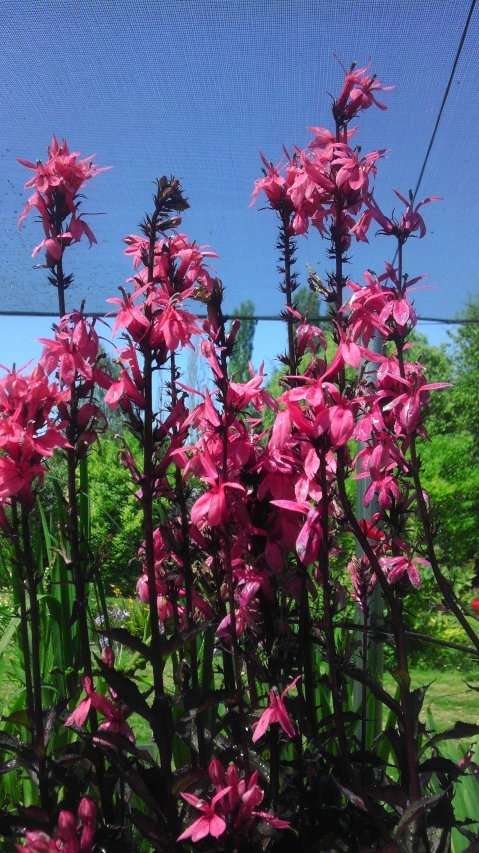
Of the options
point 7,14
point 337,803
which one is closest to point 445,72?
point 7,14

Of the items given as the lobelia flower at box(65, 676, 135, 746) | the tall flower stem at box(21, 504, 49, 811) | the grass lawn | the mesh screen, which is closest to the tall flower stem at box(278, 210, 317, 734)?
the lobelia flower at box(65, 676, 135, 746)

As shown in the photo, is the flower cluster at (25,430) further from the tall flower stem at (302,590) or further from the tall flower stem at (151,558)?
the tall flower stem at (302,590)

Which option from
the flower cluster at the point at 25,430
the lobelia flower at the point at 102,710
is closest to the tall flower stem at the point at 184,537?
the lobelia flower at the point at 102,710

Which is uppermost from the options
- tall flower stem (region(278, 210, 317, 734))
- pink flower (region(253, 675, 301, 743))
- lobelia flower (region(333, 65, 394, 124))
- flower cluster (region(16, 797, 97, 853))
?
lobelia flower (region(333, 65, 394, 124))

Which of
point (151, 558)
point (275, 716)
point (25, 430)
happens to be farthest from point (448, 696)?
point (25, 430)

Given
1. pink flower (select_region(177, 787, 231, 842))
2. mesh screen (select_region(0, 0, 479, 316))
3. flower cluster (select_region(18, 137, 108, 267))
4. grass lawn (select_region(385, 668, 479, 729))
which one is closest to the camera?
pink flower (select_region(177, 787, 231, 842))

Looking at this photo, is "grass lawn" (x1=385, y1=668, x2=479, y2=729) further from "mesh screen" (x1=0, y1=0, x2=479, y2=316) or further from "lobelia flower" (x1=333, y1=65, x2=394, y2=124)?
"lobelia flower" (x1=333, y1=65, x2=394, y2=124)

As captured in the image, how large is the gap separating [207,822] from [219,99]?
2.99 m

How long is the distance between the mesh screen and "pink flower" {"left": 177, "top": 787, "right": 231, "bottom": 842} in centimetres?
156

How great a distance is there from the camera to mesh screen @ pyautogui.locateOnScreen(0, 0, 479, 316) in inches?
110

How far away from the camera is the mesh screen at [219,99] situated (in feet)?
9.20

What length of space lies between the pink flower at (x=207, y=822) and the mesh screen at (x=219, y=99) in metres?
1.56

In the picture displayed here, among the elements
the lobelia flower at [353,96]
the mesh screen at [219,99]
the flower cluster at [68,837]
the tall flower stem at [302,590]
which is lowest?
the flower cluster at [68,837]

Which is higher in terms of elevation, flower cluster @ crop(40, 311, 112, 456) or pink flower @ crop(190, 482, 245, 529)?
flower cluster @ crop(40, 311, 112, 456)
